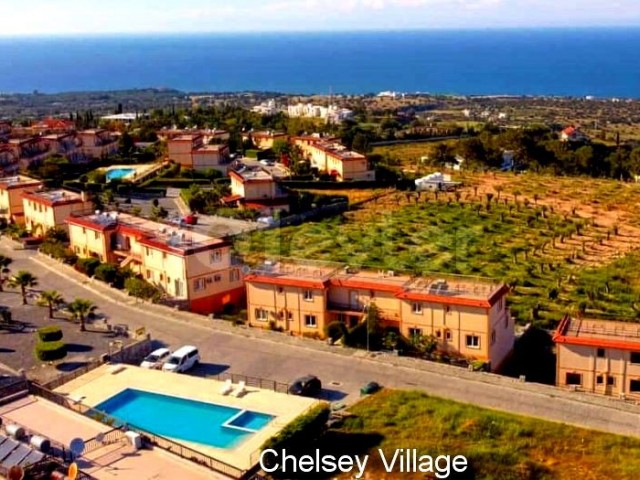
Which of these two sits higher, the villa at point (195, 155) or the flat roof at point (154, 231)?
the villa at point (195, 155)

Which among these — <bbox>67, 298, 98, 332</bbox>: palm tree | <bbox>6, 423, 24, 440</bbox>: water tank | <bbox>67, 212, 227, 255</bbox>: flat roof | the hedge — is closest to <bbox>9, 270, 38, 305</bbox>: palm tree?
<bbox>67, 298, 98, 332</bbox>: palm tree

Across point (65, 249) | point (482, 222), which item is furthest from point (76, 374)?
point (482, 222)

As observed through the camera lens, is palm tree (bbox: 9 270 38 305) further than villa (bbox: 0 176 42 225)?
No

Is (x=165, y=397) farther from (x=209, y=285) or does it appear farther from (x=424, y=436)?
(x=209, y=285)

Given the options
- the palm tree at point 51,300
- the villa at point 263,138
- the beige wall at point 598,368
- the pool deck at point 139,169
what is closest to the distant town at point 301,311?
the beige wall at point 598,368

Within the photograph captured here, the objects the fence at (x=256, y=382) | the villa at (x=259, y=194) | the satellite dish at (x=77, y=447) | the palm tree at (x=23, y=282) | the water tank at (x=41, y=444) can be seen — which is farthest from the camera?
the villa at (x=259, y=194)

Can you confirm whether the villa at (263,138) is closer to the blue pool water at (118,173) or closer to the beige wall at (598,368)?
the blue pool water at (118,173)

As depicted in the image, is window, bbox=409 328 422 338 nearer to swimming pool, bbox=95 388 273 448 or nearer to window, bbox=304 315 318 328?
window, bbox=304 315 318 328
